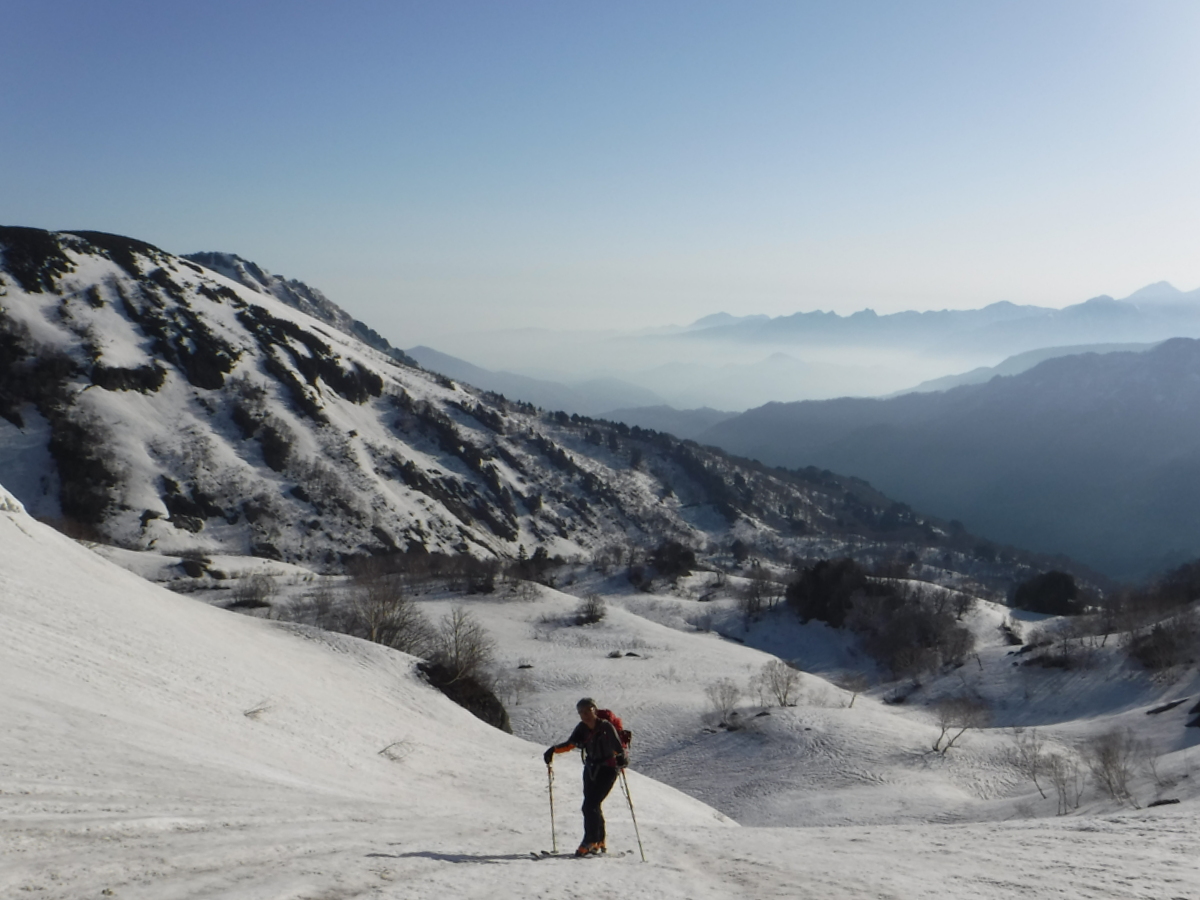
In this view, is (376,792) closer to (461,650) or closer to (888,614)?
(461,650)

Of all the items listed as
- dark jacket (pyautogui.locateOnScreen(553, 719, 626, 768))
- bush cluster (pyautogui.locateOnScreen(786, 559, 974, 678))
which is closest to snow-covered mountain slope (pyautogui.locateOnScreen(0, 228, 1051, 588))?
bush cluster (pyautogui.locateOnScreen(786, 559, 974, 678))

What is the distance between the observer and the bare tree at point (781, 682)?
46188mm

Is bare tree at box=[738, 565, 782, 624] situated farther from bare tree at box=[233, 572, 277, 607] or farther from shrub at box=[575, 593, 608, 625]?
bare tree at box=[233, 572, 277, 607]

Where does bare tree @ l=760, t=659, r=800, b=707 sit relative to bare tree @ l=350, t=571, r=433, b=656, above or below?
below

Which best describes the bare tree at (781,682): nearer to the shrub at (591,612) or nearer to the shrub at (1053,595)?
the shrub at (591,612)

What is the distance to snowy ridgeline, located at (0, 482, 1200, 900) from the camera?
813 centimetres

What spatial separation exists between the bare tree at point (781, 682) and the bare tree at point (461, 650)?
19.0 meters

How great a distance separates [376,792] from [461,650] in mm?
27493

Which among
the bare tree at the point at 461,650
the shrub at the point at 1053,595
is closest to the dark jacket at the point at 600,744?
the bare tree at the point at 461,650

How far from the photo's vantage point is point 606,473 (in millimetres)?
186125

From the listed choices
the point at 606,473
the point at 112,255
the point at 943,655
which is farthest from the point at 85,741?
the point at 606,473

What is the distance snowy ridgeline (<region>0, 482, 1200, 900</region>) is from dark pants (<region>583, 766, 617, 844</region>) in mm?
684

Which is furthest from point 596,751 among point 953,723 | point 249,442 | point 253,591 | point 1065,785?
point 249,442

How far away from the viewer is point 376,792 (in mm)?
15609
